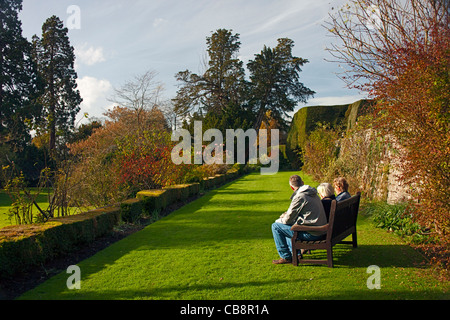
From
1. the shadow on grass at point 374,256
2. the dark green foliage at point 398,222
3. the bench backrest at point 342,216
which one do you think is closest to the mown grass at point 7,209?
the bench backrest at point 342,216

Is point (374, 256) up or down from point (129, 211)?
down

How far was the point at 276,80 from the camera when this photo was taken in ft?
118

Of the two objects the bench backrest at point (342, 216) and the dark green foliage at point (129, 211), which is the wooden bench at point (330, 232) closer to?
the bench backrest at point (342, 216)

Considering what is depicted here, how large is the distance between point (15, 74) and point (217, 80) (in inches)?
688

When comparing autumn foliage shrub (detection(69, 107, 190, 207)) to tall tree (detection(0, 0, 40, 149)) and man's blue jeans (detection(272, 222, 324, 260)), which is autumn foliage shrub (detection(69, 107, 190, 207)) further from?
tall tree (detection(0, 0, 40, 149))

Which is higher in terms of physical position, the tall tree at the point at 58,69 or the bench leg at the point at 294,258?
the tall tree at the point at 58,69

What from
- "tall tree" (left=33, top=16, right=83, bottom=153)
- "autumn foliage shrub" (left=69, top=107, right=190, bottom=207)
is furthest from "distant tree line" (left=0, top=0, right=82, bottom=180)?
"autumn foliage shrub" (left=69, top=107, right=190, bottom=207)

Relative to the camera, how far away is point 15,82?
25.1m

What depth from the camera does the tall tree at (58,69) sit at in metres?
29.9

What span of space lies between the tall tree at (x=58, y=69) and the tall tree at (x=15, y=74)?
3526 mm

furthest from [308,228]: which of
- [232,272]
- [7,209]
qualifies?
[7,209]

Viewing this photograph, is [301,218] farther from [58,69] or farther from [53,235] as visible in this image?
[58,69]
